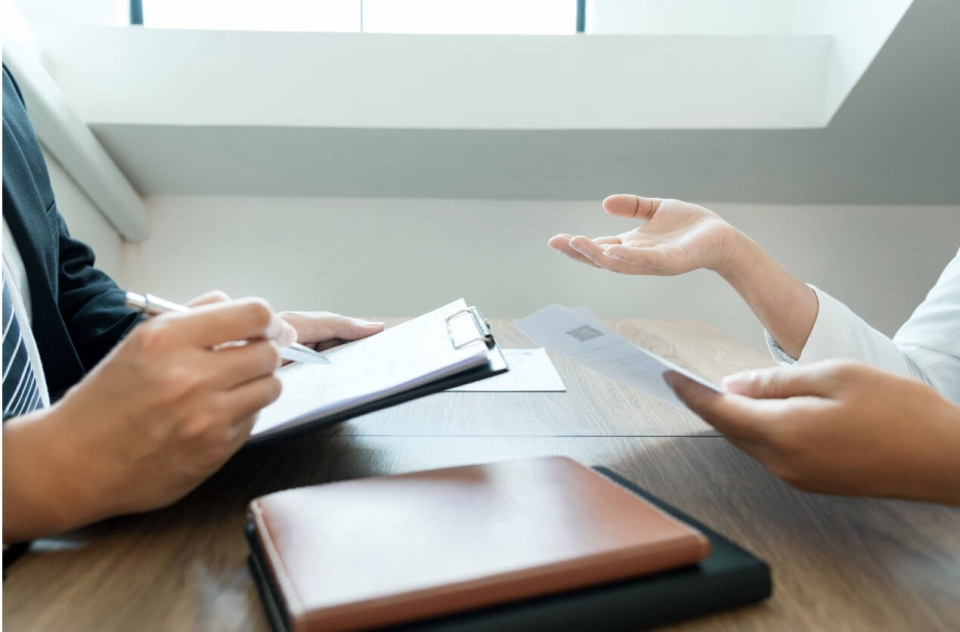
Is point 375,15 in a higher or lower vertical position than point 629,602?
higher

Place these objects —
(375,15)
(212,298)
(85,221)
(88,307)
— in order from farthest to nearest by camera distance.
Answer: (375,15) → (85,221) → (88,307) → (212,298)

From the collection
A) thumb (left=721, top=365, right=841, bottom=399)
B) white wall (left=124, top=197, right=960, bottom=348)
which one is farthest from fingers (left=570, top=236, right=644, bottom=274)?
white wall (left=124, top=197, right=960, bottom=348)

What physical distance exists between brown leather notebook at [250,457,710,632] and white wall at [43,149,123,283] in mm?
1850

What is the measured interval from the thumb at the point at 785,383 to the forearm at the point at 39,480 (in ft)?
1.44

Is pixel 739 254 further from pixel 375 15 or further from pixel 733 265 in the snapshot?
pixel 375 15

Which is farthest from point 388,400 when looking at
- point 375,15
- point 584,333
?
point 375,15

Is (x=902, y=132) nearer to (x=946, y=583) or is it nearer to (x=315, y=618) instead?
(x=946, y=583)

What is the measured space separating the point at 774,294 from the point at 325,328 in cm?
59

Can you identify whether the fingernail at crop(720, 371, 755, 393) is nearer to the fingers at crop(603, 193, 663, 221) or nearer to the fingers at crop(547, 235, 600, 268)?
the fingers at crop(547, 235, 600, 268)

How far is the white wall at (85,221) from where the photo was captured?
1.90 m

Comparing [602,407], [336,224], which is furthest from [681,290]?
[602,407]

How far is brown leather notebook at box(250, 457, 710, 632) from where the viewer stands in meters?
0.30

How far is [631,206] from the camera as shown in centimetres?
97

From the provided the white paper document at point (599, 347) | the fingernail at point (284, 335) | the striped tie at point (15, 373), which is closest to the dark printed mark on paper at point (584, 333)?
the white paper document at point (599, 347)
